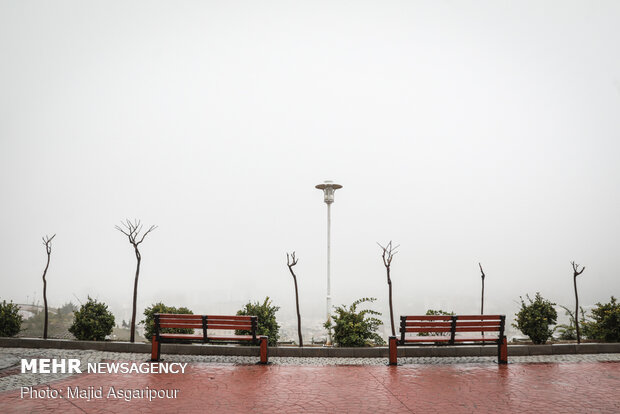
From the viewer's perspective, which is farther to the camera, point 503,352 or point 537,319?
point 537,319

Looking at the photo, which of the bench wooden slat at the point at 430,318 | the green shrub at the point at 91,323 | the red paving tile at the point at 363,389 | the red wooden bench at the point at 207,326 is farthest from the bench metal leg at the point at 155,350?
the bench wooden slat at the point at 430,318

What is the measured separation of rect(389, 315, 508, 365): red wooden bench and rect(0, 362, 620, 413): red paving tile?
0.44 meters

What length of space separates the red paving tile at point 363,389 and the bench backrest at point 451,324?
27.4 inches

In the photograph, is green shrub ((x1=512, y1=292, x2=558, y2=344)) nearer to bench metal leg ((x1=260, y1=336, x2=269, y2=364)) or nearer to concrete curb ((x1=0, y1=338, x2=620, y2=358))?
concrete curb ((x1=0, y1=338, x2=620, y2=358))

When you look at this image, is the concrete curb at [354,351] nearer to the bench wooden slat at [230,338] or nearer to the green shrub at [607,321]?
the bench wooden slat at [230,338]

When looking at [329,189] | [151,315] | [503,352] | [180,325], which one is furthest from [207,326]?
[503,352]

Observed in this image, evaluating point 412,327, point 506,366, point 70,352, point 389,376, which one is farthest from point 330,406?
point 70,352

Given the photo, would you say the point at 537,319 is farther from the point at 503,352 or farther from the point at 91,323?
the point at 91,323

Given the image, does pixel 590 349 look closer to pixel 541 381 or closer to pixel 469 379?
pixel 541 381

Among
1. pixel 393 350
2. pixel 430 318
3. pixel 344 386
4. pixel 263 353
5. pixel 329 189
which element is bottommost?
pixel 344 386

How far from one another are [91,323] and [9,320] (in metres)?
2.65

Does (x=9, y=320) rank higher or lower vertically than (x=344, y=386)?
higher

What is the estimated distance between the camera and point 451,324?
28.7ft

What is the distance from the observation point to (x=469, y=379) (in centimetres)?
741
